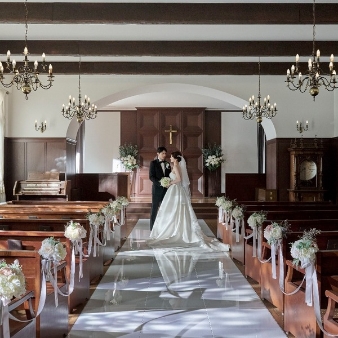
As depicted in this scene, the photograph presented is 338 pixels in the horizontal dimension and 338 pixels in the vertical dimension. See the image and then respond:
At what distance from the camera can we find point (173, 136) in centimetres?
1981

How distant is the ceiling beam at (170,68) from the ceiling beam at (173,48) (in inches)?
71.5

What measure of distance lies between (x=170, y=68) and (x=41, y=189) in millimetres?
4734

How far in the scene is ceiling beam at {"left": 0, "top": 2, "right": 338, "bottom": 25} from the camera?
316 inches

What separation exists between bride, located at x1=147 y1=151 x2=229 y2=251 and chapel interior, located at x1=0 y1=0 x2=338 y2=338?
57 centimetres

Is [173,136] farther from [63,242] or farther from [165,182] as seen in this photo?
[63,242]

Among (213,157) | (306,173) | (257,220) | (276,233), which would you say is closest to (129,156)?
(213,157)

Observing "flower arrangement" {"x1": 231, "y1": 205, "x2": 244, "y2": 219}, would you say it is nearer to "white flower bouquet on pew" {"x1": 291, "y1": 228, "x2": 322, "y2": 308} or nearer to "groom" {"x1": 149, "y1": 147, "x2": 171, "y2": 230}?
"groom" {"x1": 149, "y1": 147, "x2": 171, "y2": 230}

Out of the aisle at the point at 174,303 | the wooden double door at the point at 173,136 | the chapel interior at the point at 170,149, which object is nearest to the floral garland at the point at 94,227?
the chapel interior at the point at 170,149

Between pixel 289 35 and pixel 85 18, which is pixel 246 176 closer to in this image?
pixel 289 35

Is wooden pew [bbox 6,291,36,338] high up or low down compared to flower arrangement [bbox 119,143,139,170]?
down

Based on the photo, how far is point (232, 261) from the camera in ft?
26.3

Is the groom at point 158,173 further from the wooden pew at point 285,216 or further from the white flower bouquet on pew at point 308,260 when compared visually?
the white flower bouquet on pew at point 308,260

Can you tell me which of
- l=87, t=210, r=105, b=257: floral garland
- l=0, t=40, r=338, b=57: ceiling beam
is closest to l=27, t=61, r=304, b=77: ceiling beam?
l=0, t=40, r=338, b=57: ceiling beam

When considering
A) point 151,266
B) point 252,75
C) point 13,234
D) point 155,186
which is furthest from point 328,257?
point 252,75
